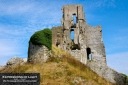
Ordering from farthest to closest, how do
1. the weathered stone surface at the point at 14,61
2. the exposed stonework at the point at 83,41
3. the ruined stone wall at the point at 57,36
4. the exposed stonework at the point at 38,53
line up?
the ruined stone wall at the point at 57,36, the exposed stonework at the point at 83,41, the weathered stone surface at the point at 14,61, the exposed stonework at the point at 38,53

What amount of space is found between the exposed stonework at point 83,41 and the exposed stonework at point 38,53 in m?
9.57

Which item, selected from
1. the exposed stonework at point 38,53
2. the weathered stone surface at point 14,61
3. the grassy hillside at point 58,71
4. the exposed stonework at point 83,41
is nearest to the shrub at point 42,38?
the exposed stonework at point 38,53

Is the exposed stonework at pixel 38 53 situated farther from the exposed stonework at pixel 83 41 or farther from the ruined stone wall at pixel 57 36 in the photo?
the ruined stone wall at pixel 57 36

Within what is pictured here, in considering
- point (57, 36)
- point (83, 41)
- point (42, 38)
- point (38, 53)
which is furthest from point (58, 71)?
point (57, 36)

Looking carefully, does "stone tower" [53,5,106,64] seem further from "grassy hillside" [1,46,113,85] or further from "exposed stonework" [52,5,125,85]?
"grassy hillside" [1,46,113,85]

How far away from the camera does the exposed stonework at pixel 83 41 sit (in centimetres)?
3756

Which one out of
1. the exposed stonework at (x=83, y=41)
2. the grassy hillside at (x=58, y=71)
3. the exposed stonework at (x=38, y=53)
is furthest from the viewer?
the exposed stonework at (x=83, y=41)

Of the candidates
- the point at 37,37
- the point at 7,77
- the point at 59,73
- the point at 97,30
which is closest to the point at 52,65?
the point at 59,73

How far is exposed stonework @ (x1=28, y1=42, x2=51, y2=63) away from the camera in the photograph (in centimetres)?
2681

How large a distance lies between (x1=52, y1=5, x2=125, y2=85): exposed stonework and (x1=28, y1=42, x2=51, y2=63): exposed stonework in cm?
957

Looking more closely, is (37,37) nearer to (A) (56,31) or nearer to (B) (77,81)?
(B) (77,81)

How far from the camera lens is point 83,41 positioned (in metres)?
39.3

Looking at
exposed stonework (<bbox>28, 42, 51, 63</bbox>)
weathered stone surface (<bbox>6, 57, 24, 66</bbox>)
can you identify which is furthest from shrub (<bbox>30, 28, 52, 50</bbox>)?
weathered stone surface (<bbox>6, 57, 24, 66</bbox>)

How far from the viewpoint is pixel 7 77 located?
15.2m
